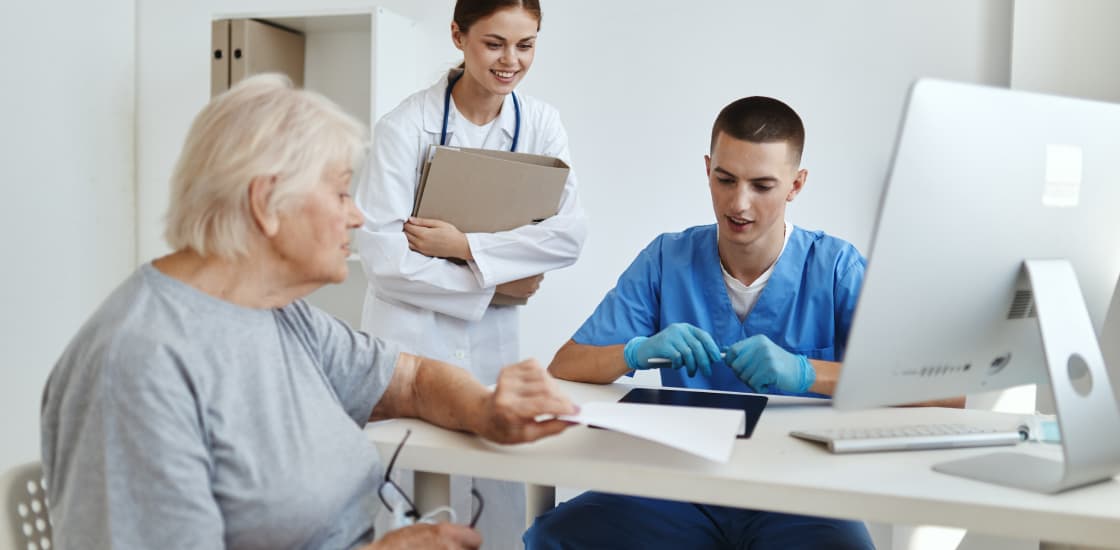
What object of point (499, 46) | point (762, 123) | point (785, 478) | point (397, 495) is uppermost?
point (499, 46)

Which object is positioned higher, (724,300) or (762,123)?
(762,123)

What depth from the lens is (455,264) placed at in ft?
6.65

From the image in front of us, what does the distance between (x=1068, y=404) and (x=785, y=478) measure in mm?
316

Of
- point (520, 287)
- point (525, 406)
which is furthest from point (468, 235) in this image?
point (525, 406)

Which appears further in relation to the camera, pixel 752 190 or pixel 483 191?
pixel 483 191

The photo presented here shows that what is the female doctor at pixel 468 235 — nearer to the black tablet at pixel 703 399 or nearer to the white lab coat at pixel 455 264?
the white lab coat at pixel 455 264

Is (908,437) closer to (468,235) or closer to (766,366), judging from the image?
(766,366)

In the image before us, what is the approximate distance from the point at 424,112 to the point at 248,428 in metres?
1.16

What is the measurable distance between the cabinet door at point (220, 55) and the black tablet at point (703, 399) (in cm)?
182

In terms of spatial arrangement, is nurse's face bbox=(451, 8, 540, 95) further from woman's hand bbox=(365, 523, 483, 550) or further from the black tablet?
woman's hand bbox=(365, 523, 483, 550)

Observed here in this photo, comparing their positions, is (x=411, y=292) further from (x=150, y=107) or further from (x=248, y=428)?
(x=150, y=107)

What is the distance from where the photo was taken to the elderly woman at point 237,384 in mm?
941

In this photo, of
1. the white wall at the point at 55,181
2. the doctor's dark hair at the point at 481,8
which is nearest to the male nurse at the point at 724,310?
the doctor's dark hair at the point at 481,8

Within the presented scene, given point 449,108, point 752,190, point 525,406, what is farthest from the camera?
point 449,108
